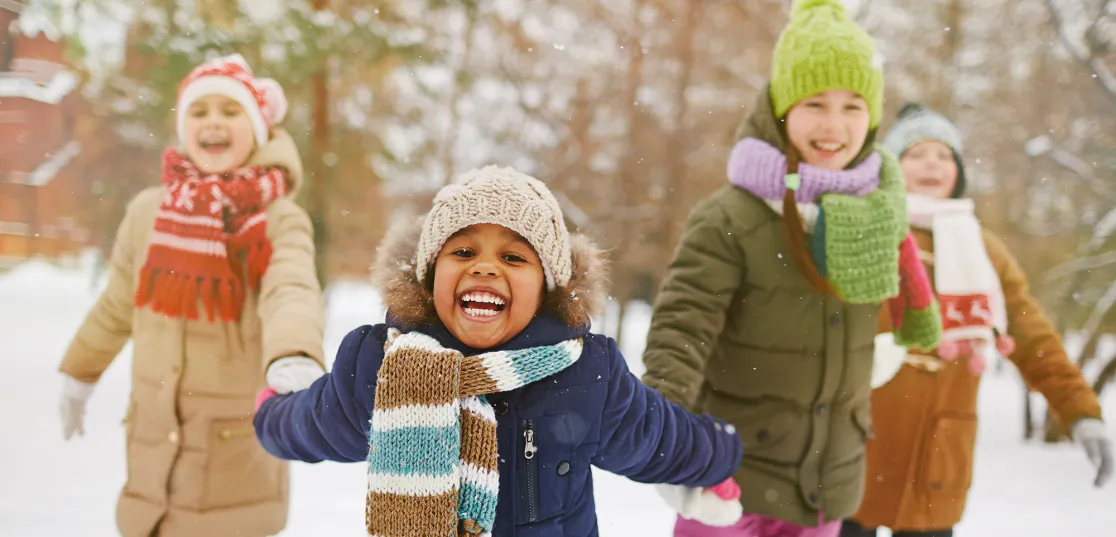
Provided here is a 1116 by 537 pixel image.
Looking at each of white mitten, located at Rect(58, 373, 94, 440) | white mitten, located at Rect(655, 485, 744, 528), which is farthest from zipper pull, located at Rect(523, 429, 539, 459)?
white mitten, located at Rect(58, 373, 94, 440)

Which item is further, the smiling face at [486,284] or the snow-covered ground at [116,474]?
the snow-covered ground at [116,474]

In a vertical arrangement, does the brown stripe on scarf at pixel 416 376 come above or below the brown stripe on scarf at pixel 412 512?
above

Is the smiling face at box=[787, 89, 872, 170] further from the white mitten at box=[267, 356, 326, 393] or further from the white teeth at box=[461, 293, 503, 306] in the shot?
the white mitten at box=[267, 356, 326, 393]

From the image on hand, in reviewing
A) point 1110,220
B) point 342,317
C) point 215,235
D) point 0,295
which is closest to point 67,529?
point 215,235

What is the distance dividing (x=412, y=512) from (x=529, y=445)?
0.28m

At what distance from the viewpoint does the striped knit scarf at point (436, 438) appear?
150cm

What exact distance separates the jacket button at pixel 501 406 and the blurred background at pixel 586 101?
3197 millimetres

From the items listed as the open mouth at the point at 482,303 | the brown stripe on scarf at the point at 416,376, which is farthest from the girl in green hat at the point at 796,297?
the brown stripe on scarf at the point at 416,376

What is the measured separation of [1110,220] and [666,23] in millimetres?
3428

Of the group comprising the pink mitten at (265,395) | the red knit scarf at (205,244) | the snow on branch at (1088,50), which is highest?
the snow on branch at (1088,50)

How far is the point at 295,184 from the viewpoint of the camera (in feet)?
8.66

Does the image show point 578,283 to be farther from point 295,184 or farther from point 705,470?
point 295,184

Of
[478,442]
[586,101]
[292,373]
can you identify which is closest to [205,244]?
[292,373]

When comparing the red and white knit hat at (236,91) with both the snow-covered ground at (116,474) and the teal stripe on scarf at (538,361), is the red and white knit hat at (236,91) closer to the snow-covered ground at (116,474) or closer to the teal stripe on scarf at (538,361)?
the snow-covered ground at (116,474)
